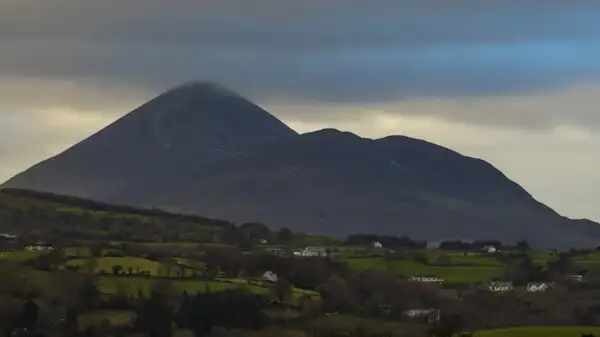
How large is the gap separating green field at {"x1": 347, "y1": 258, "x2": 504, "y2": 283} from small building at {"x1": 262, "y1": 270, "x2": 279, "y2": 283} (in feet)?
33.7

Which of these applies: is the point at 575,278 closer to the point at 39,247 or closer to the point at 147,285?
the point at 147,285

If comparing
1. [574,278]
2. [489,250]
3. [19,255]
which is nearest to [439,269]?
[574,278]

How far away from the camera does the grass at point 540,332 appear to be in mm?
70688

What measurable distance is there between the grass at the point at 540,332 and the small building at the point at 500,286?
96.3ft

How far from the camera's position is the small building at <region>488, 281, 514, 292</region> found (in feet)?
347

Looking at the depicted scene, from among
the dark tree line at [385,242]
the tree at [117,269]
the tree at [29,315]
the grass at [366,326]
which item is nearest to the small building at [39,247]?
the tree at [117,269]

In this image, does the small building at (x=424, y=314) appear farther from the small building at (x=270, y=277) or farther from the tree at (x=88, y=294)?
the tree at (x=88, y=294)

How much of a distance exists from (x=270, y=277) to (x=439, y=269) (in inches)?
803

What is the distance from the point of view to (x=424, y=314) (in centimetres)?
9275

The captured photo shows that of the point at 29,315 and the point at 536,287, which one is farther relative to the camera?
the point at 536,287

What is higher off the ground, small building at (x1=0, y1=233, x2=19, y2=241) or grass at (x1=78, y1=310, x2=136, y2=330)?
small building at (x1=0, y1=233, x2=19, y2=241)

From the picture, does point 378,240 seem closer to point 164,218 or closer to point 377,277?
point 164,218

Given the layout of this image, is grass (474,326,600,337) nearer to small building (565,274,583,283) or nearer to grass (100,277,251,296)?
grass (100,277,251,296)

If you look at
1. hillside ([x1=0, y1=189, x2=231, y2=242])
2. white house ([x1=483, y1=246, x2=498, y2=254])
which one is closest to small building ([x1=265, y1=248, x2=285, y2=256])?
hillside ([x1=0, y1=189, x2=231, y2=242])
